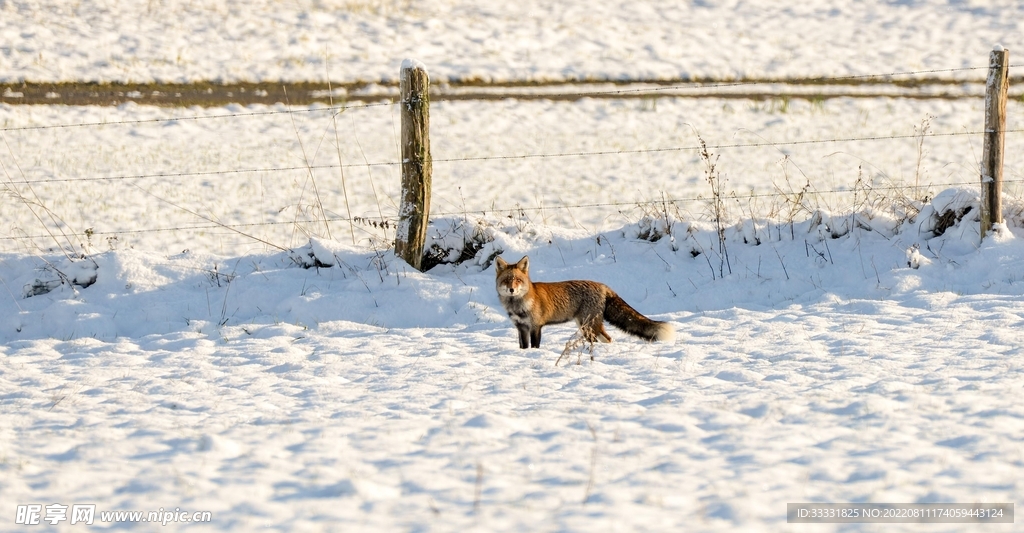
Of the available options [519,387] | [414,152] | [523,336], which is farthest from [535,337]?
[414,152]

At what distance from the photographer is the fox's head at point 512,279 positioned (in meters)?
6.74

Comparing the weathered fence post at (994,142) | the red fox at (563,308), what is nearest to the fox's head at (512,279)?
the red fox at (563,308)

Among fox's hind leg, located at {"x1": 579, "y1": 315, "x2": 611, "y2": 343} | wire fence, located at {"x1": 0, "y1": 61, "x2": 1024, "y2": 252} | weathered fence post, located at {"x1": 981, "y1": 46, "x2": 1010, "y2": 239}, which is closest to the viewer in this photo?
fox's hind leg, located at {"x1": 579, "y1": 315, "x2": 611, "y2": 343}

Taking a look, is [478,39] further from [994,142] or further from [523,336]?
[523,336]

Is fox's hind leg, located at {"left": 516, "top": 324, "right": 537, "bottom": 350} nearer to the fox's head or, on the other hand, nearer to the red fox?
the red fox

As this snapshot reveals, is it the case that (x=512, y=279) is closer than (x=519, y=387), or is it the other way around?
(x=519, y=387)

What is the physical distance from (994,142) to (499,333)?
5207 millimetres

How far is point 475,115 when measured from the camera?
19469 mm

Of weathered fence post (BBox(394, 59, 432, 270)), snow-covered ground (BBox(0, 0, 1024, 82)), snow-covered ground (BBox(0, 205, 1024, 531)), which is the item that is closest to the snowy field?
snow-covered ground (BBox(0, 205, 1024, 531))

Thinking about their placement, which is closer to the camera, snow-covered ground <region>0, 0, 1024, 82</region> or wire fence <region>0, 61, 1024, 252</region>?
wire fence <region>0, 61, 1024, 252</region>

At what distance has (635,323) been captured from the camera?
23.1ft

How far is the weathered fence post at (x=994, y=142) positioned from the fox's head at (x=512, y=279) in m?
4.87

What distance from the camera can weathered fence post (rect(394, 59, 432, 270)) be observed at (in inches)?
350

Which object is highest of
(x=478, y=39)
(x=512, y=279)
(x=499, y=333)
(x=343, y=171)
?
(x=478, y=39)
